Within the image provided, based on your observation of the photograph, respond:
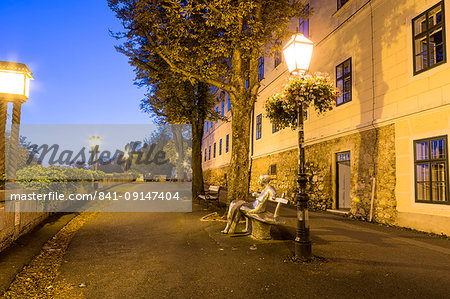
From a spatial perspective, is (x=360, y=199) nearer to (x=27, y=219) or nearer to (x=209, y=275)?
(x=209, y=275)

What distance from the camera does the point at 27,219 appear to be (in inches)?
303

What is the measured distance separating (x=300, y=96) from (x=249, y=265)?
3501 mm

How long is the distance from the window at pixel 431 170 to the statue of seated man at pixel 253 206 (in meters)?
4.74

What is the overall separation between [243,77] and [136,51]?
541cm

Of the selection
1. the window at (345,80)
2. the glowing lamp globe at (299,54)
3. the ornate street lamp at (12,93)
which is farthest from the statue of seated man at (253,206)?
the window at (345,80)

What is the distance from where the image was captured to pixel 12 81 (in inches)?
262

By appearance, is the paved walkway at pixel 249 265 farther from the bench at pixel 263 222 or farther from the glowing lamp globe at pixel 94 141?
the glowing lamp globe at pixel 94 141

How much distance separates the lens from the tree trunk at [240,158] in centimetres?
952

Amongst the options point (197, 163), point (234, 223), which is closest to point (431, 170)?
point (234, 223)

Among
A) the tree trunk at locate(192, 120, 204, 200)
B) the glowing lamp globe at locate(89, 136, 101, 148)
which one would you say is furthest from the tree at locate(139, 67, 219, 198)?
the glowing lamp globe at locate(89, 136, 101, 148)

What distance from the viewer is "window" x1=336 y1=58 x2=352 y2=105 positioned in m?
12.0

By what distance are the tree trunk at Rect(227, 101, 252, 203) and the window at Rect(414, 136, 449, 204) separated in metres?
4.85

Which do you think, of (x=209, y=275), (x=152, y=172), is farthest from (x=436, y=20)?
(x=152, y=172)

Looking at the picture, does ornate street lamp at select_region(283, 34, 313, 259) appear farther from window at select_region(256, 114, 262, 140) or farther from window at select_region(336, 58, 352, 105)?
window at select_region(256, 114, 262, 140)
